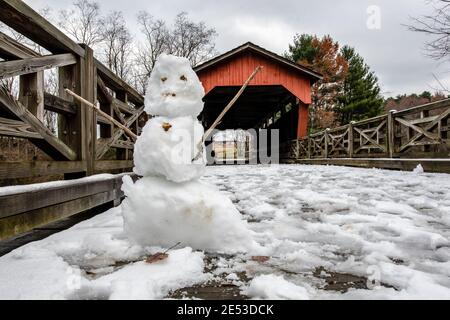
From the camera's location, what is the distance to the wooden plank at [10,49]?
6.13 ft

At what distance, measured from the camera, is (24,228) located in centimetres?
180

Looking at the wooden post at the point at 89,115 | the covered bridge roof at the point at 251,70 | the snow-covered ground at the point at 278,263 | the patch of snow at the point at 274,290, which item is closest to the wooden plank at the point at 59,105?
the wooden post at the point at 89,115

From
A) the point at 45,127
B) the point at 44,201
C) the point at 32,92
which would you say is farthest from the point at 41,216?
the point at 32,92

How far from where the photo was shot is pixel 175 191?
174cm

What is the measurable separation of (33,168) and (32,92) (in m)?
0.60

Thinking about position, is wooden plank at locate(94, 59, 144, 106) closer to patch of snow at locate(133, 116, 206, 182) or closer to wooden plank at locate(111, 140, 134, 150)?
wooden plank at locate(111, 140, 134, 150)

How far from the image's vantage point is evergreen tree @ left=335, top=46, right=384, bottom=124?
98.7 ft

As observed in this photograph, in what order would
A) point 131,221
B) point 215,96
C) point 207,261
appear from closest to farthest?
point 207,261, point 131,221, point 215,96

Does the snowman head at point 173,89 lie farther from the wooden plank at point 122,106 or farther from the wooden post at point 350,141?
the wooden post at point 350,141

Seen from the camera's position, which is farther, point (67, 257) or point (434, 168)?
point (434, 168)

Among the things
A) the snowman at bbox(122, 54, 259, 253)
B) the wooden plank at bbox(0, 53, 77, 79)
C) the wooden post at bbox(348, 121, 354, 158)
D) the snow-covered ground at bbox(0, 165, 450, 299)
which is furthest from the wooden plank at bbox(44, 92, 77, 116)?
the wooden post at bbox(348, 121, 354, 158)
